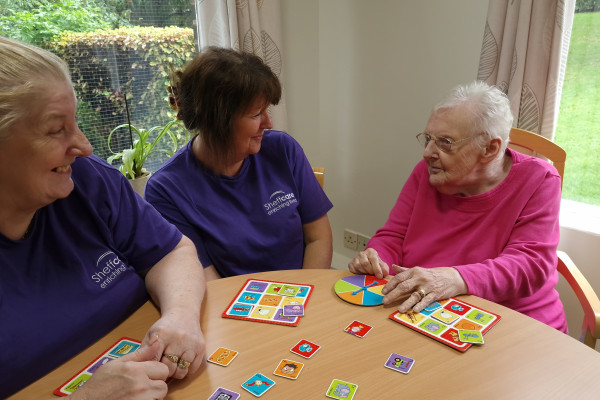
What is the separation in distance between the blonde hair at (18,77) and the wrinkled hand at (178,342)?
1.74ft

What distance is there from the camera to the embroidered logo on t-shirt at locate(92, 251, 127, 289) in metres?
1.23

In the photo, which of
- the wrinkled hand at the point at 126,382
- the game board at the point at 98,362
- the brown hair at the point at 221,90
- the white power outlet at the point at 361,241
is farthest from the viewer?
the white power outlet at the point at 361,241

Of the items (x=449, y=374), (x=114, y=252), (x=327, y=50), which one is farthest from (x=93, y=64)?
(x=449, y=374)

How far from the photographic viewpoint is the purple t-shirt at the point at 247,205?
1.72 meters

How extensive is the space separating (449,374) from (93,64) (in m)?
2.24

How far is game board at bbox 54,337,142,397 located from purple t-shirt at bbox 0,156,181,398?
7cm

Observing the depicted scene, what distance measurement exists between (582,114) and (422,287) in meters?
1.35

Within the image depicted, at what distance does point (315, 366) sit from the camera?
3.58 ft

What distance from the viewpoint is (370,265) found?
58.4 inches

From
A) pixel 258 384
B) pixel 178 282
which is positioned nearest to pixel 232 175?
pixel 178 282

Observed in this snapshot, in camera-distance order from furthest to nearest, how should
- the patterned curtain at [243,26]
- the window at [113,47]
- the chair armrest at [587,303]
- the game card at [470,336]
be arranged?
the patterned curtain at [243,26] → the window at [113,47] → the chair armrest at [587,303] → the game card at [470,336]

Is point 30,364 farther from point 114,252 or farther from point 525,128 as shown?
point 525,128

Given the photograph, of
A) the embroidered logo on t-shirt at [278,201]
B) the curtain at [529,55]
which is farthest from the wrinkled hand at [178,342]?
the curtain at [529,55]

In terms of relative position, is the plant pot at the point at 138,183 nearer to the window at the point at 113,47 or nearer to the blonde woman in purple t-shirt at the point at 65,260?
the window at the point at 113,47
